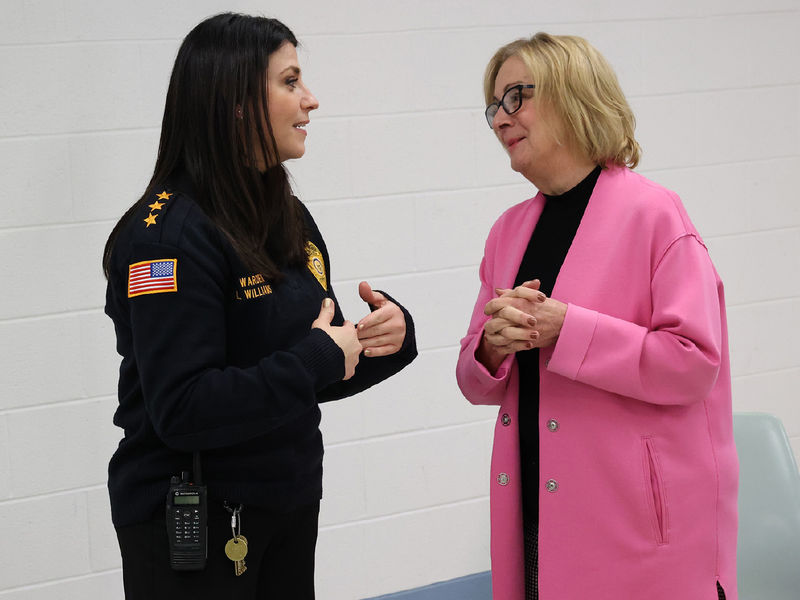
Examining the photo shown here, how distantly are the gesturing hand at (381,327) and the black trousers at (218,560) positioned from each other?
314mm

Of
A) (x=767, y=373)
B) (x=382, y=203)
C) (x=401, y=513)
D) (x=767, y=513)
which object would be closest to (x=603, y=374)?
(x=767, y=513)

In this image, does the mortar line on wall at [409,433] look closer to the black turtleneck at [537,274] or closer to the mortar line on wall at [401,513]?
the mortar line on wall at [401,513]

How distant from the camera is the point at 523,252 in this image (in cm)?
179

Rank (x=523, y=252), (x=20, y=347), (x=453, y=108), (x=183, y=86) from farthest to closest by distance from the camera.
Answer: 1. (x=453, y=108)
2. (x=20, y=347)
3. (x=523, y=252)
4. (x=183, y=86)

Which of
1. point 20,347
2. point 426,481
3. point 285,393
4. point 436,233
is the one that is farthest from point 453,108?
point 285,393

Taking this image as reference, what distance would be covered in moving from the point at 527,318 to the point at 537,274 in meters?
0.20

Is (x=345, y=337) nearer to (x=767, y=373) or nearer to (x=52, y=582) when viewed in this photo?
(x=52, y=582)

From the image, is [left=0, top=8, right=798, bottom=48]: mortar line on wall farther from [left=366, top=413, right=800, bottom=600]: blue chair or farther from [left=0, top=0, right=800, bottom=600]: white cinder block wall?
[left=366, top=413, right=800, bottom=600]: blue chair

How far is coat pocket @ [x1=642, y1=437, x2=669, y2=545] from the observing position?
160 cm

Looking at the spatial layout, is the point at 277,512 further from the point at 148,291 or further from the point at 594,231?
the point at 594,231

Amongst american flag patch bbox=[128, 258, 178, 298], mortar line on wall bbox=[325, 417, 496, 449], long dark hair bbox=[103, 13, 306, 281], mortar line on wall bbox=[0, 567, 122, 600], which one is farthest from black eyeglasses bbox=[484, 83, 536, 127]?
mortar line on wall bbox=[0, 567, 122, 600]

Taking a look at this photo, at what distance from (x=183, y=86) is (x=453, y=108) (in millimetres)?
1503

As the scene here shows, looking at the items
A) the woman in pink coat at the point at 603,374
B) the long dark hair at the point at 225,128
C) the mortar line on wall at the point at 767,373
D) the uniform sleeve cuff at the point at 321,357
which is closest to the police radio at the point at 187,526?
the uniform sleeve cuff at the point at 321,357

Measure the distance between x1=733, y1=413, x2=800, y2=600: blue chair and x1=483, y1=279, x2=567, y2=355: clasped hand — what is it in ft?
3.45
